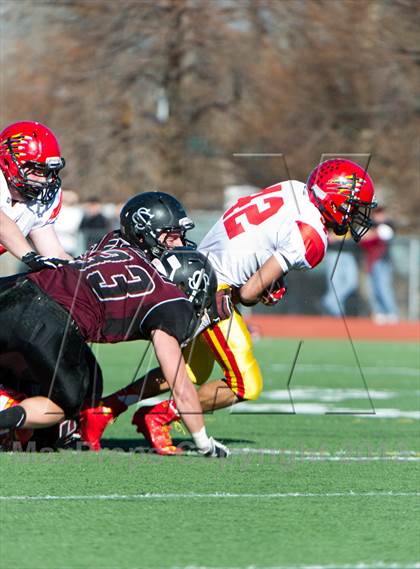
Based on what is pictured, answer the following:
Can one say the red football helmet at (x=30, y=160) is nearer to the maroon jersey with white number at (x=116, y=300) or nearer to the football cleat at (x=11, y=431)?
the maroon jersey with white number at (x=116, y=300)

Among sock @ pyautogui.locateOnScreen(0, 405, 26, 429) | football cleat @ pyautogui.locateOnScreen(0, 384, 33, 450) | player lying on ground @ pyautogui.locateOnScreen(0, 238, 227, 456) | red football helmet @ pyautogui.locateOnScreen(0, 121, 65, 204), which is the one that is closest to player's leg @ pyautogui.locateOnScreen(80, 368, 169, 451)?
football cleat @ pyautogui.locateOnScreen(0, 384, 33, 450)

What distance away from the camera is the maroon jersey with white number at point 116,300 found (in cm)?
561

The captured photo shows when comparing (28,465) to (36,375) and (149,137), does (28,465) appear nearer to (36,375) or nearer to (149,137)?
(36,375)

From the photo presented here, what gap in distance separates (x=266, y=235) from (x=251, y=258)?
0.48 feet

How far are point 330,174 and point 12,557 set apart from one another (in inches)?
133

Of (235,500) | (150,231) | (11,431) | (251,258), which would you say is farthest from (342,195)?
(235,500)

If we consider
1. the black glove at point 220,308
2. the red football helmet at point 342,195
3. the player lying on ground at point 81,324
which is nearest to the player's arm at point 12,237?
the player lying on ground at point 81,324

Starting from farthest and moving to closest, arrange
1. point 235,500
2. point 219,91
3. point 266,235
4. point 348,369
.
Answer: point 219,91, point 348,369, point 266,235, point 235,500

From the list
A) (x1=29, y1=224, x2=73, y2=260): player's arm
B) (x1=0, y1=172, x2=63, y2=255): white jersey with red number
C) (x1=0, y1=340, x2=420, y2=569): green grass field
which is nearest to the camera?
(x1=0, y1=340, x2=420, y2=569): green grass field

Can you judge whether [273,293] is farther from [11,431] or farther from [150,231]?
[11,431]

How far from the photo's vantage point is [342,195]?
6566 mm

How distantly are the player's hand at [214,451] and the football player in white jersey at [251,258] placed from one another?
33 cm

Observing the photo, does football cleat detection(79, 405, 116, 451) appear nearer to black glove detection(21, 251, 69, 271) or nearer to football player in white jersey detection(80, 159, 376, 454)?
football player in white jersey detection(80, 159, 376, 454)

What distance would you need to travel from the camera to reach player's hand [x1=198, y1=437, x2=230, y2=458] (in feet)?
19.3
